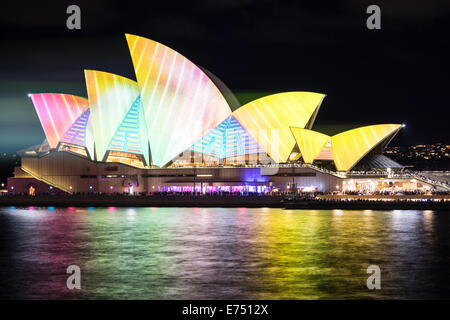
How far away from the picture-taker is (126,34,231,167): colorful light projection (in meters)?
56.1

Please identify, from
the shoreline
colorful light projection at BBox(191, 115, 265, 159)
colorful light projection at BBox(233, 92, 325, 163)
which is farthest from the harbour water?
colorful light projection at BBox(191, 115, 265, 159)

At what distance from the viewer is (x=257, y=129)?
62.9 meters

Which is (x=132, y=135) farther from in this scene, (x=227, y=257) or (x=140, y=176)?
(x=227, y=257)

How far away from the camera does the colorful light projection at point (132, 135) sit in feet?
201

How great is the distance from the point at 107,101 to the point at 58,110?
323 inches

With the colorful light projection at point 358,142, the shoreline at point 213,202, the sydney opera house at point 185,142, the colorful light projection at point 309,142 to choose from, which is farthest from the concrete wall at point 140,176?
the colorful light projection at point 309,142

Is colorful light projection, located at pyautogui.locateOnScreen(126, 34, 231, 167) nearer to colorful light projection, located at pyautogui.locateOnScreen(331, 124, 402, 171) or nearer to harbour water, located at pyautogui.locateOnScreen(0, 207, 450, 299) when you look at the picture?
colorful light projection, located at pyautogui.locateOnScreen(331, 124, 402, 171)

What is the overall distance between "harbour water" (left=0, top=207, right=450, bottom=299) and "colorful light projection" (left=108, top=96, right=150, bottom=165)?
856 inches

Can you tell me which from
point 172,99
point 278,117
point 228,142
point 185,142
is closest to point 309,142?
point 278,117

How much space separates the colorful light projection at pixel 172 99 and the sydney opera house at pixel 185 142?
0.09 meters
